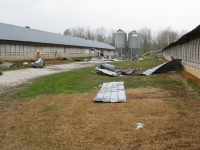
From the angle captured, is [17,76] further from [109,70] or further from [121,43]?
[121,43]

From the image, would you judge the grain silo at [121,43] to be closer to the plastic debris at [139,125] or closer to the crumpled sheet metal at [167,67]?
the crumpled sheet metal at [167,67]

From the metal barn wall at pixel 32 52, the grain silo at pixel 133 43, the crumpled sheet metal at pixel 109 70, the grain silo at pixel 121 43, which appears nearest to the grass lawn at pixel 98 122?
the crumpled sheet metal at pixel 109 70

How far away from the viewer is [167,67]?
15.5 m

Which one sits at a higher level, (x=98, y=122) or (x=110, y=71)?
(x=110, y=71)

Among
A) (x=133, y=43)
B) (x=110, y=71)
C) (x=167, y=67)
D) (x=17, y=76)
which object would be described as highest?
(x=133, y=43)

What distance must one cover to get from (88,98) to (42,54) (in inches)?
1023

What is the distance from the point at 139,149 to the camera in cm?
373

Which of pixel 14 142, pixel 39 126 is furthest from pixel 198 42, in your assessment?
pixel 14 142

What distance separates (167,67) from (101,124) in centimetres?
1176

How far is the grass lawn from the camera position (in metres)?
3.99

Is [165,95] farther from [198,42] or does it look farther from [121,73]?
[121,73]

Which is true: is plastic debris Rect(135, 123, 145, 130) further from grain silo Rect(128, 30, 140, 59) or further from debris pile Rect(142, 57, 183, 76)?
grain silo Rect(128, 30, 140, 59)

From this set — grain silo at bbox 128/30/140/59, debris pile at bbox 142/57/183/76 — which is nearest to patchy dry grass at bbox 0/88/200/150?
debris pile at bbox 142/57/183/76

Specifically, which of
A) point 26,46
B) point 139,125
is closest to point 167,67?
point 139,125
